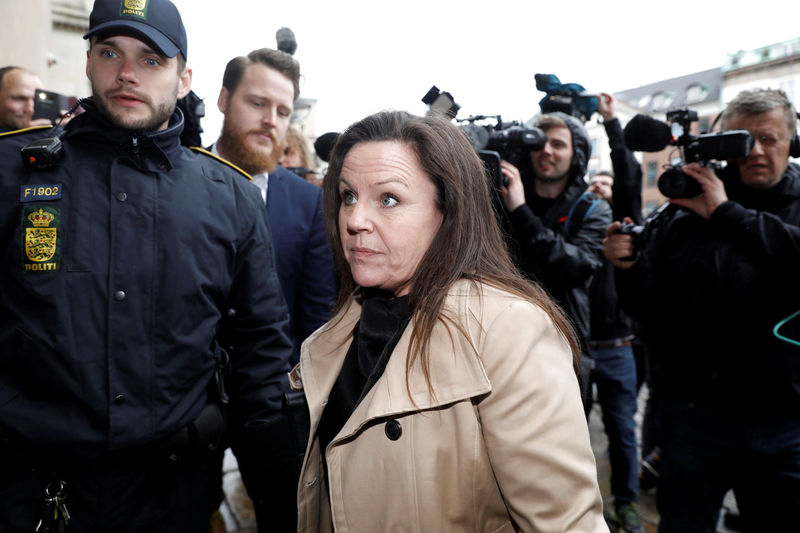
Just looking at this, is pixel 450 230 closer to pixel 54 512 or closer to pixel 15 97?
pixel 54 512

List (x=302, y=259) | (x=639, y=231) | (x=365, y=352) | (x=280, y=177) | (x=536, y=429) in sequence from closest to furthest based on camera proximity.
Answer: (x=536, y=429), (x=365, y=352), (x=639, y=231), (x=302, y=259), (x=280, y=177)

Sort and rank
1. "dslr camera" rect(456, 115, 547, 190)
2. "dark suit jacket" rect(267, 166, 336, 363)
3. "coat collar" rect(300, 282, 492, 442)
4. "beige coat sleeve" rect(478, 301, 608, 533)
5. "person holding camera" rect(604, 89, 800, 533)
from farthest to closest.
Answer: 1. "dark suit jacket" rect(267, 166, 336, 363)
2. "dslr camera" rect(456, 115, 547, 190)
3. "person holding camera" rect(604, 89, 800, 533)
4. "coat collar" rect(300, 282, 492, 442)
5. "beige coat sleeve" rect(478, 301, 608, 533)

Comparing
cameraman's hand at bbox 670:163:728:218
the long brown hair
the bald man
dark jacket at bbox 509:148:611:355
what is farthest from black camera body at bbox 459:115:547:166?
the bald man

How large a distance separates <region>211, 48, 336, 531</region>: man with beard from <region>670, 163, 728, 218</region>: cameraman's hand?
170 centimetres

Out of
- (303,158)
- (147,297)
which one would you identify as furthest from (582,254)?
(303,158)

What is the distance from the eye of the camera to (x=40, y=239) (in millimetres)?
1628

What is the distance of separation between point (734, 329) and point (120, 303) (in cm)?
237

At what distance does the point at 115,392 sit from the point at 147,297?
0.96 feet

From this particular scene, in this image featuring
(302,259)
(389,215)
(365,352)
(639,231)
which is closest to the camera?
(389,215)

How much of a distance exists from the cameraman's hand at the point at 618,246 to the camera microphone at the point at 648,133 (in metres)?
0.37

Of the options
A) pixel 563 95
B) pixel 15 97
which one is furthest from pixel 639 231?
pixel 15 97

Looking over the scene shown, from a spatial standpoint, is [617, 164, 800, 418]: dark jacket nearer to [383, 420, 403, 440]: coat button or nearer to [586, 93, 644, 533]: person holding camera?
[586, 93, 644, 533]: person holding camera

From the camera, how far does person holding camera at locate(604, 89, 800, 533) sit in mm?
2221

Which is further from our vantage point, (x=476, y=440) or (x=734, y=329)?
(x=734, y=329)
